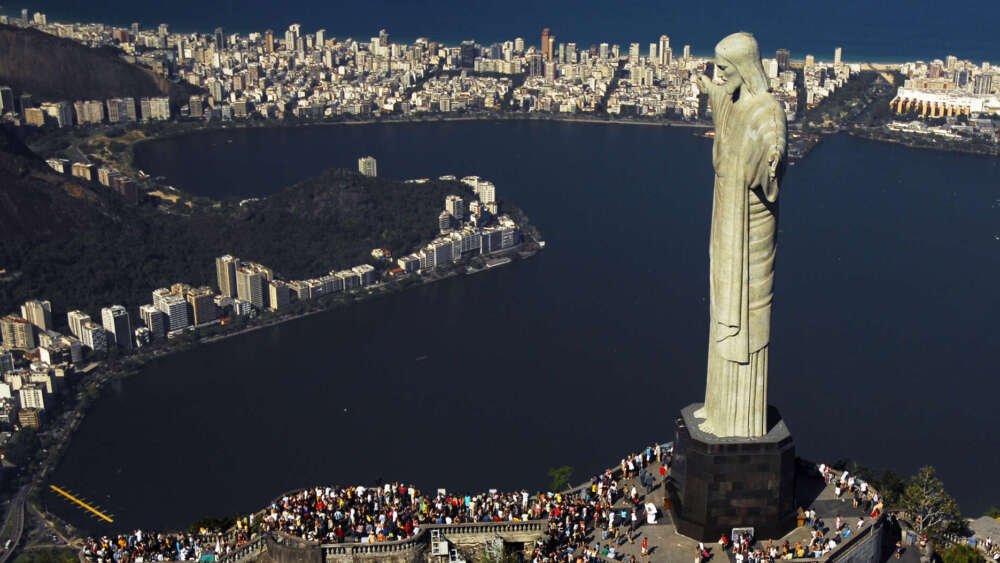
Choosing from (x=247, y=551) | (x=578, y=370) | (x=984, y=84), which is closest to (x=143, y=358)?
(x=578, y=370)

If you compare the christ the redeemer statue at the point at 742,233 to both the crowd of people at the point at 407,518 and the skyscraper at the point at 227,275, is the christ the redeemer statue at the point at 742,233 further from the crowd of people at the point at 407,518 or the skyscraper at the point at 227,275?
the skyscraper at the point at 227,275

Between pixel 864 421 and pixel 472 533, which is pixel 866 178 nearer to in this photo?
pixel 864 421

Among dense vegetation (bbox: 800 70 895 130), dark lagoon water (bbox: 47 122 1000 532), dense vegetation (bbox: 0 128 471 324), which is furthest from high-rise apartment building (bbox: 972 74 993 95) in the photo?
dense vegetation (bbox: 0 128 471 324)

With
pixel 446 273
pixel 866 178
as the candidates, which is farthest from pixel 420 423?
pixel 866 178

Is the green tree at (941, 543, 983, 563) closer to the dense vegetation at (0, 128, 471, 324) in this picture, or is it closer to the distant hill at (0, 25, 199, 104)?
the dense vegetation at (0, 128, 471, 324)

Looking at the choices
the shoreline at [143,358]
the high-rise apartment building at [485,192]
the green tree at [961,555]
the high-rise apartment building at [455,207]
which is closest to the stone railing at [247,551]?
the green tree at [961,555]
